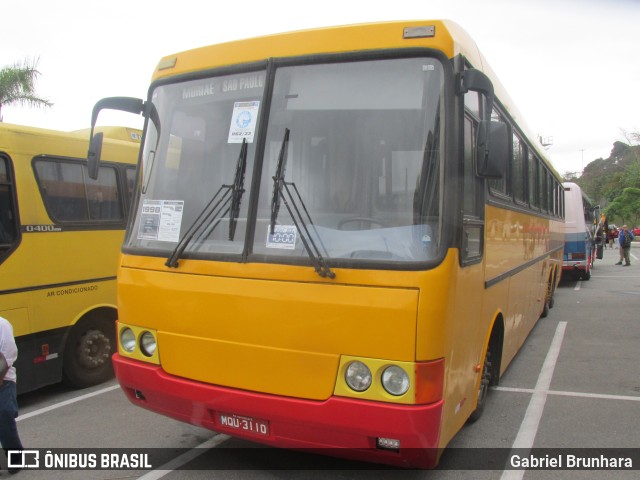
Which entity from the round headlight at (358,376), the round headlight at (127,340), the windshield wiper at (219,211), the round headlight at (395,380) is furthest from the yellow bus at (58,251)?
the round headlight at (395,380)

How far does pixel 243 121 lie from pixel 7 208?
3.15m

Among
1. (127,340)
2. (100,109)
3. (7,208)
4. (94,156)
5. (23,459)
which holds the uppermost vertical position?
(100,109)

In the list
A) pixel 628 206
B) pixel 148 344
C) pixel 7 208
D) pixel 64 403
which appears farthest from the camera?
pixel 628 206

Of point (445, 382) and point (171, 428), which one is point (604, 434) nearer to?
point (445, 382)

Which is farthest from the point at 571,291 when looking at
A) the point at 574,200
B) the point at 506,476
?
the point at 506,476

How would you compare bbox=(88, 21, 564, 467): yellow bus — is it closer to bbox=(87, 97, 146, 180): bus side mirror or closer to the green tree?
bbox=(87, 97, 146, 180): bus side mirror

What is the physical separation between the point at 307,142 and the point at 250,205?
529mm

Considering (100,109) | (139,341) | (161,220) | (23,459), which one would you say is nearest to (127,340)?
(139,341)

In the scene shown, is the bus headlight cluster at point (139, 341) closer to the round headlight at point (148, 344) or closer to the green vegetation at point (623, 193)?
the round headlight at point (148, 344)

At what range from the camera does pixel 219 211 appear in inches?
141

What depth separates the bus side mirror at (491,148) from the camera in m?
3.36

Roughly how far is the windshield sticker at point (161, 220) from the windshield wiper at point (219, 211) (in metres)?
0.17

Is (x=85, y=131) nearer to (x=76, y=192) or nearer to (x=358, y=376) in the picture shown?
(x=76, y=192)

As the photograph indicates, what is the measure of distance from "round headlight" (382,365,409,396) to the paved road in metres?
1.11
